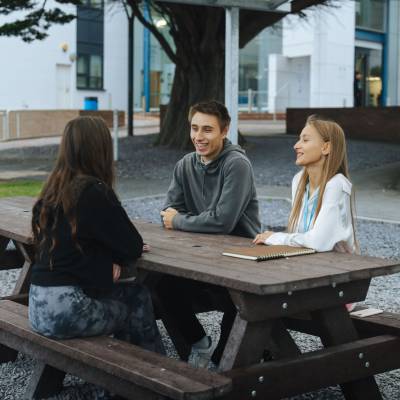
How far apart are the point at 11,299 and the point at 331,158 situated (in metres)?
2.00

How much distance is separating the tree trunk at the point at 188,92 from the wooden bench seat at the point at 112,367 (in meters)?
15.9

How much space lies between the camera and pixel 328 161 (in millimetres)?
4480

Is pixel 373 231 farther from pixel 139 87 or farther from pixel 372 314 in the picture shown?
pixel 139 87

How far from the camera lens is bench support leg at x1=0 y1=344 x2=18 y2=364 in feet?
17.0

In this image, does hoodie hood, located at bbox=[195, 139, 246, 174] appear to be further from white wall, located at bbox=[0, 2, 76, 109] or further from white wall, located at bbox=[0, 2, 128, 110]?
white wall, located at bbox=[0, 2, 76, 109]

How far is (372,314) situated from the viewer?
4.57 meters

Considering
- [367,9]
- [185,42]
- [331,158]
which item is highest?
[367,9]

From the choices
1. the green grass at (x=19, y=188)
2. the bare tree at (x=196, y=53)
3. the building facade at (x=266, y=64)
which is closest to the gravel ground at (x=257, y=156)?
the bare tree at (x=196, y=53)

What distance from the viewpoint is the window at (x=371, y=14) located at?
4175 centimetres

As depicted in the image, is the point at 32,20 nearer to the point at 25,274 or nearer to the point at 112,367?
the point at 25,274

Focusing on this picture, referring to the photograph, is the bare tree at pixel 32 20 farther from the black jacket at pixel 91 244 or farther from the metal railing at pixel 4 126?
the black jacket at pixel 91 244

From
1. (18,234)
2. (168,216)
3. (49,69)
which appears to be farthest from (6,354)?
(49,69)

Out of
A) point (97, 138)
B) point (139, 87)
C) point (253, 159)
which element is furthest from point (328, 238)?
point (139, 87)

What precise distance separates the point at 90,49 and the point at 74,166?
3899 centimetres
